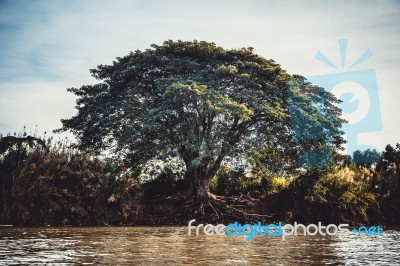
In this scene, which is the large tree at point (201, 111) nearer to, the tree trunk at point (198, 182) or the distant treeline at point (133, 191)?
the tree trunk at point (198, 182)

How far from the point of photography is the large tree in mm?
16094

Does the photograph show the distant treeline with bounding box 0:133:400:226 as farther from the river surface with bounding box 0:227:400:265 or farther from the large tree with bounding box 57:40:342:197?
the river surface with bounding box 0:227:400:265

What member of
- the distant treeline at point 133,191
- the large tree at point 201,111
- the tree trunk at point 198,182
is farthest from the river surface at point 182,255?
the tree trunk at point 198,182

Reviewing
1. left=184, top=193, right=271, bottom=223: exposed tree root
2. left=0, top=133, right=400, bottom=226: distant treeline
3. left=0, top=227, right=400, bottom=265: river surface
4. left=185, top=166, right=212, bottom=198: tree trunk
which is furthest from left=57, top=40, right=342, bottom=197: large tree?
left=0, top=227, right=400, bottom=265: river surface

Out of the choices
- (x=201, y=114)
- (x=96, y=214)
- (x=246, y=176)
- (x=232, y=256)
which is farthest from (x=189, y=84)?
(x=232, y=256)

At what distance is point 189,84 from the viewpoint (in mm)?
16250

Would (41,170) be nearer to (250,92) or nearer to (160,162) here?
(160,162)

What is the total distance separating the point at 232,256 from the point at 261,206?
38.4ft

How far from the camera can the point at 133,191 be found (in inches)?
578

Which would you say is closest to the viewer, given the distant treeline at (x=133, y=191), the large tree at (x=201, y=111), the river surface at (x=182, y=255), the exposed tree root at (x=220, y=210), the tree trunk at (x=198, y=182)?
the river surface at (x=182, y=255)

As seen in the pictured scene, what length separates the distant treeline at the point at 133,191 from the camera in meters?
11.6

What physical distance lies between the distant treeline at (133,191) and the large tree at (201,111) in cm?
147

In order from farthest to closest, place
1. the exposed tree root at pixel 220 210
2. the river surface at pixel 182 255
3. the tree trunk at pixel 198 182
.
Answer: the tree trunk at pixel 198 182
the exposed tree root at pixel 220 210
the river surface at pixel 182 255

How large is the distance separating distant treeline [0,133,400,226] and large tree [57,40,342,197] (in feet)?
4.81
